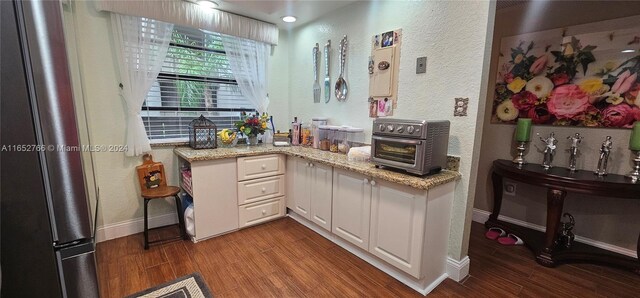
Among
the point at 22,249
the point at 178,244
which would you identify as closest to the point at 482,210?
the point at 178,244

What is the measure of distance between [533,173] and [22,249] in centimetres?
293

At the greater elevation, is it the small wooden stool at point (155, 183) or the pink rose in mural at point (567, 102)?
the pink rose in mural at point (567, 102)

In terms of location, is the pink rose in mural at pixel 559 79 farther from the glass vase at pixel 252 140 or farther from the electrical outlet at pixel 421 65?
the glass vase at pixel 252 140

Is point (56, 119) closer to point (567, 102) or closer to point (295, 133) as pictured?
point (295, 133)

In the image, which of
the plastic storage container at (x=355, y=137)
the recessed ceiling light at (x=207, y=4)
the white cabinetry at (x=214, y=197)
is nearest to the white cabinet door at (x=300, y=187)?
the plastic storage container at (x=355, y=137)

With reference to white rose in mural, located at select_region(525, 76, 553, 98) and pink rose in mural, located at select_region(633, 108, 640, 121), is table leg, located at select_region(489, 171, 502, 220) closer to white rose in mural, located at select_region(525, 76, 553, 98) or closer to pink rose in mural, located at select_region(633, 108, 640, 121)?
white rose in mural, located at select_region(525, 76, 553, 98)

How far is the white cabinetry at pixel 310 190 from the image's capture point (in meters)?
2.40

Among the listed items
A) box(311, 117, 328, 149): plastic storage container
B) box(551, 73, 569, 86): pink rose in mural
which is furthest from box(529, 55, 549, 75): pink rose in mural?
box(311, 117, 328, 149): plastic storage container

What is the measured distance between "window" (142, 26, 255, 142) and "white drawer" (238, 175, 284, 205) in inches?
34.6

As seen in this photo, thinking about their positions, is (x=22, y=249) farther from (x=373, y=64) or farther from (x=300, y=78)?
(x=300, y=78)

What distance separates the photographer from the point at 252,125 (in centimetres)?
286

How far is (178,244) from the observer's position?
7.82ft

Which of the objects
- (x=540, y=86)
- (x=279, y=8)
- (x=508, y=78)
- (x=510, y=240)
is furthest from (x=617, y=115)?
(x=279, y=8)

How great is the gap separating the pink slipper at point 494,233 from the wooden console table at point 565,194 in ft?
0.61
